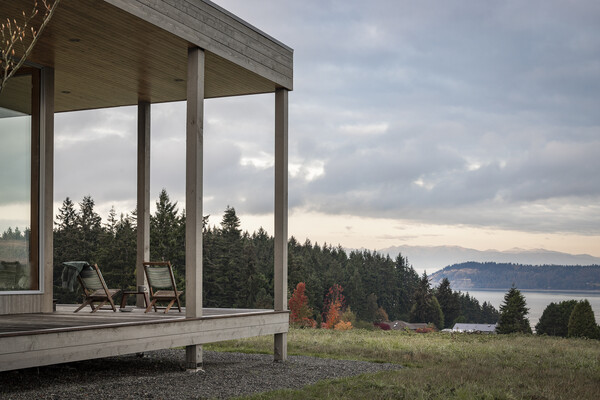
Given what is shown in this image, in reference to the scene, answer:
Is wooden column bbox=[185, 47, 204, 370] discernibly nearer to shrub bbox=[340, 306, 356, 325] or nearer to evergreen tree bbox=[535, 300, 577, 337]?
evergreen tree bbox=[535, 300, 577, 337]

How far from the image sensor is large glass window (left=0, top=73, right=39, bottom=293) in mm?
8305

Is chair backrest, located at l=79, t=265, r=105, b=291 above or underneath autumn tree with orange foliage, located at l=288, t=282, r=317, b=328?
above

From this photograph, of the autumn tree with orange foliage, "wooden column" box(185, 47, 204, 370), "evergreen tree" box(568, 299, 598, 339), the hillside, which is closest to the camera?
"wooden column" box(185, 47, 204, 370)

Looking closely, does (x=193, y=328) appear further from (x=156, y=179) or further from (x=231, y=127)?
(x=231, y=127)

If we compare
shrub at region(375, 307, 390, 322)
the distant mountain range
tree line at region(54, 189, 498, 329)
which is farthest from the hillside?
shrub at region(375, 307, 390, 322)

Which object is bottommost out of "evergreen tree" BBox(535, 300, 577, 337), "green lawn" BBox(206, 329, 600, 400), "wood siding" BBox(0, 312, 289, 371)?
"evergreen tree" BBox(535, 300, 577, 337)

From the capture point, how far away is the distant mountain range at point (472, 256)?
46.7 meters

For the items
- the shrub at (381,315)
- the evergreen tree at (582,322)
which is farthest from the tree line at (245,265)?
the evergreen tree at (582,322)

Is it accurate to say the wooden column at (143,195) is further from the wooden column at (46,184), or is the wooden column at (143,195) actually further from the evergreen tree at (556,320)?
Result: the evergreen tree at (556,320)

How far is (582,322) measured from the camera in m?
28.7

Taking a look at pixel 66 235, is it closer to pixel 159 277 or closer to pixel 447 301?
pixel 159 277

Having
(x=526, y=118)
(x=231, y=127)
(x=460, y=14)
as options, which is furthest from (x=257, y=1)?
(x=526, y=118)

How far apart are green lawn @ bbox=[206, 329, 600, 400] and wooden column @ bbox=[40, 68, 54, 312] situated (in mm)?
3487

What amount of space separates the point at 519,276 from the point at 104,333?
5774cm
